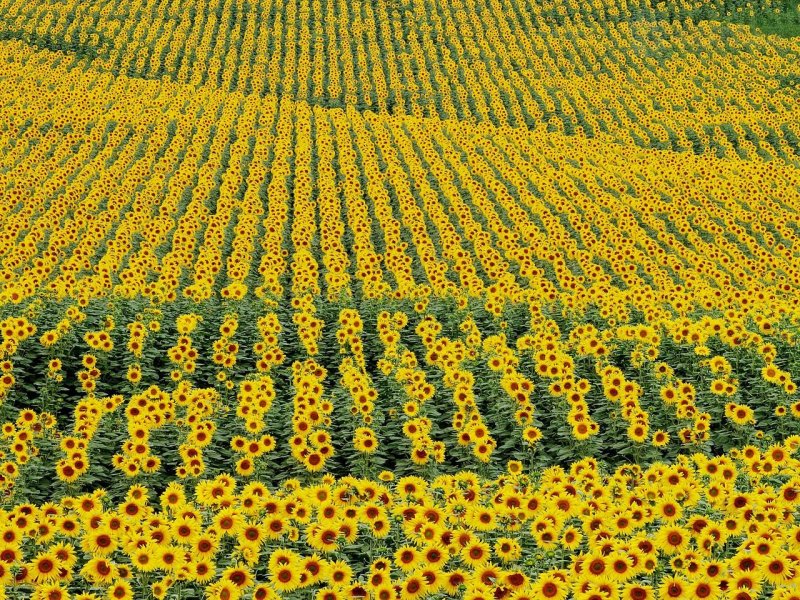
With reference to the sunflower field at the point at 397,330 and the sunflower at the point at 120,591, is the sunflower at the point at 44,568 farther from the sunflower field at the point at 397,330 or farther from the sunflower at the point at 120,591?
the sunflower at the point at 120,591

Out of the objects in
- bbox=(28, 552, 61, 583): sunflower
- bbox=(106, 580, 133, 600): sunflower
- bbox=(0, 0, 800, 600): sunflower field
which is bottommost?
bbox=(0, 0, 800, 600): sunflower field

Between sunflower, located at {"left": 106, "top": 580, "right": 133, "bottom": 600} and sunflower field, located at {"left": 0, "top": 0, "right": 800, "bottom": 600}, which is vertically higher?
sunflower, located at {"left": 106, "top": 580, "right": 133, "bottom": 600}

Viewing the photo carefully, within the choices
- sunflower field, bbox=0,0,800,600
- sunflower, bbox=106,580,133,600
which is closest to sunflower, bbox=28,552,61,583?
sunflower field, bbox=0,0,800,600

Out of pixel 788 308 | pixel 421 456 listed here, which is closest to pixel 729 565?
pixel 421 456

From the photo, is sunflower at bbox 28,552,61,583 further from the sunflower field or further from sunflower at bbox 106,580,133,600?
sunflower at bbox 106,580,133,600

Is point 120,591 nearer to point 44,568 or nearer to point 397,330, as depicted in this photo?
point 44,568

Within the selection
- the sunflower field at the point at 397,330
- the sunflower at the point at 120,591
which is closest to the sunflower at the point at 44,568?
the sunflower field at the point at 397,330

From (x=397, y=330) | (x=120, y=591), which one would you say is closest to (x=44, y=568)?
(x=120, y=591)

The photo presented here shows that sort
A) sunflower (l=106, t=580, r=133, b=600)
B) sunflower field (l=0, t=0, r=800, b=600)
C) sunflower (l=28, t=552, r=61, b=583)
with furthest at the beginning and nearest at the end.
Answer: sunflower field (l=0, t=0, r=800, b=600), sunflower (l=28, t=552, r=61, b=583), sunflower (l=106, t=580, r=133, b=600)
